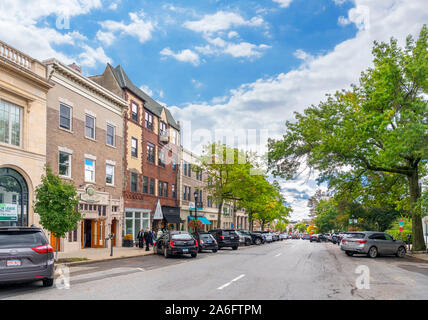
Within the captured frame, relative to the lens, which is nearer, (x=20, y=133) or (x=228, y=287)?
(x=228, y=287)

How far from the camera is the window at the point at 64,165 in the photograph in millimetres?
25072

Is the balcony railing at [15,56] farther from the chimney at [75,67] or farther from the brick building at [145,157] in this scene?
the brick building at [145,157]

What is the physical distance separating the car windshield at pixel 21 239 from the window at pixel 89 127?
18.0 meters

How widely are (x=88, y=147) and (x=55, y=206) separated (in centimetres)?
1070

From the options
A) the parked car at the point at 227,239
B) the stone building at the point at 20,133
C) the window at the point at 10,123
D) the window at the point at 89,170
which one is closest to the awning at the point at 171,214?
the parked car at the point at 227,239

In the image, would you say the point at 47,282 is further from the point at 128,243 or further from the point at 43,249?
the point at 128,243

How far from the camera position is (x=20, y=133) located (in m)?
21.5

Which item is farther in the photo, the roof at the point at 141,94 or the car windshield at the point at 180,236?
the roof at the point at 141,94

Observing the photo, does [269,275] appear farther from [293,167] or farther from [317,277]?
[293,167]

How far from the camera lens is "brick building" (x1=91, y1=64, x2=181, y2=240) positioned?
33750 millimetres

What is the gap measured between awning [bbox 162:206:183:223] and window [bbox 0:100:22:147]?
21.1m

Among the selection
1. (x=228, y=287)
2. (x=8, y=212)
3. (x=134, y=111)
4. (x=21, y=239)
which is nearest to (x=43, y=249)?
(x=21, y=239)
